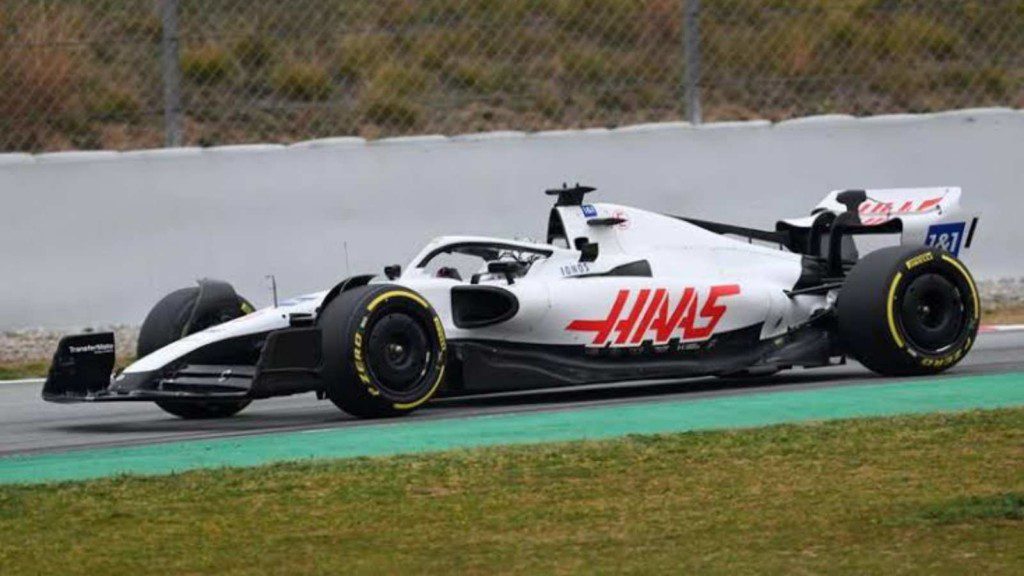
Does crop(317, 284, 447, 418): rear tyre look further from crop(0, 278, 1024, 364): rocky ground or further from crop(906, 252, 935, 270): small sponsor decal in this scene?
crop(0, 278, 1024, 364): rocky ground

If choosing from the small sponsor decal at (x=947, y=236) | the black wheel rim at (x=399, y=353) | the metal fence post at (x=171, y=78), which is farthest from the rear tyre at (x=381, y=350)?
the metal fence post at (x=171, y=78)

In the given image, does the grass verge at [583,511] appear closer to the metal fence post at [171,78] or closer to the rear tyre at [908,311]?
the rear tyre at [908,311]

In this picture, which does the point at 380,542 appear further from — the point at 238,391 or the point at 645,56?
the point at 645,56

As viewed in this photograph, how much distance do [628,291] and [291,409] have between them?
2.01m

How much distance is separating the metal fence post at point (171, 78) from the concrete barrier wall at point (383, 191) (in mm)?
409

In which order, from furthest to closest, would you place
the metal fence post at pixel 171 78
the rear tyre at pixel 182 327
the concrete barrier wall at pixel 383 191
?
the metal fence post at pixel 171 78, the concrete barrier wall at pixel 383 191, the rear tyre at pixel 182 327

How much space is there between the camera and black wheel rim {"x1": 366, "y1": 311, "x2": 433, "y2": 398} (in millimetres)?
10969

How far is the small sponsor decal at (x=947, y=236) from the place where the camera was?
13.2m

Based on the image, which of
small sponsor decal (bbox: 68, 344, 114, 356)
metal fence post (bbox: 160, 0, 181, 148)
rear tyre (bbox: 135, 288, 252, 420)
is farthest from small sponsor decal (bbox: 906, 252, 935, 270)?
metal fence post (bbox: 160, 0, 181, 148)

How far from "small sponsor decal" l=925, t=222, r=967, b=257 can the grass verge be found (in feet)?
10.7

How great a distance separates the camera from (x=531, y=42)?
57.9 ft

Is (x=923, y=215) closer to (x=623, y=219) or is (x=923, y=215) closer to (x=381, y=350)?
(x=623, y=219)

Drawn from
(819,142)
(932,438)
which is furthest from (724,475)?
(819,142)

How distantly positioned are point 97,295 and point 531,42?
433cm
